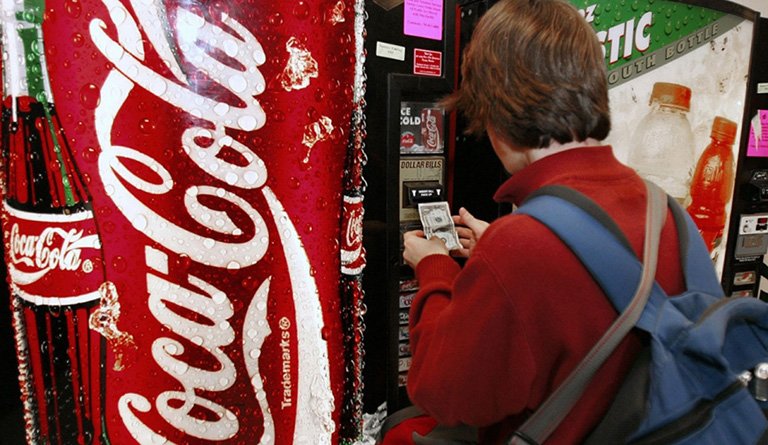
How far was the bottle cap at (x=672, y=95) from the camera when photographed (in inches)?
73.6

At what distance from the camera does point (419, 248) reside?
4.03ft

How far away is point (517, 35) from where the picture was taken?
0.91 meters

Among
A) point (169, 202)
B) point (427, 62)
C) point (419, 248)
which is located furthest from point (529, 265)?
point (427, 62)

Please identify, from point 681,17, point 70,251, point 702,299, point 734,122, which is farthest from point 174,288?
point 734,122

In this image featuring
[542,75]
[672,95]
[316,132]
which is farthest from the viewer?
[672,95]

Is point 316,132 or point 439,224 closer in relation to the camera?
point 316,132

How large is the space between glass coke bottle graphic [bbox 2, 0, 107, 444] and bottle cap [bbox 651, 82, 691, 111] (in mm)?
1803

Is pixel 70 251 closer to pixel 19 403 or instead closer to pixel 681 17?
pixel 19 403

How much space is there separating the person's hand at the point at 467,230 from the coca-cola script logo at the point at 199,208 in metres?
0.43

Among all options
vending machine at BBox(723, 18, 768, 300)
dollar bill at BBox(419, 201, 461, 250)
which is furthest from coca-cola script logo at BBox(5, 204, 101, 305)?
vending machine at BBox(723, 18, 768, 300)

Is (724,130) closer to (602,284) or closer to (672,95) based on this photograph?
(672,95)

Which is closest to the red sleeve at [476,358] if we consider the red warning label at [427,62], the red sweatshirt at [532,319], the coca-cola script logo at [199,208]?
the red sweatshirt at [532,319]

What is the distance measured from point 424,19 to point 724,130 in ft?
4.58

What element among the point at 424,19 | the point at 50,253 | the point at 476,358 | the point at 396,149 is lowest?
the point at 476,358
